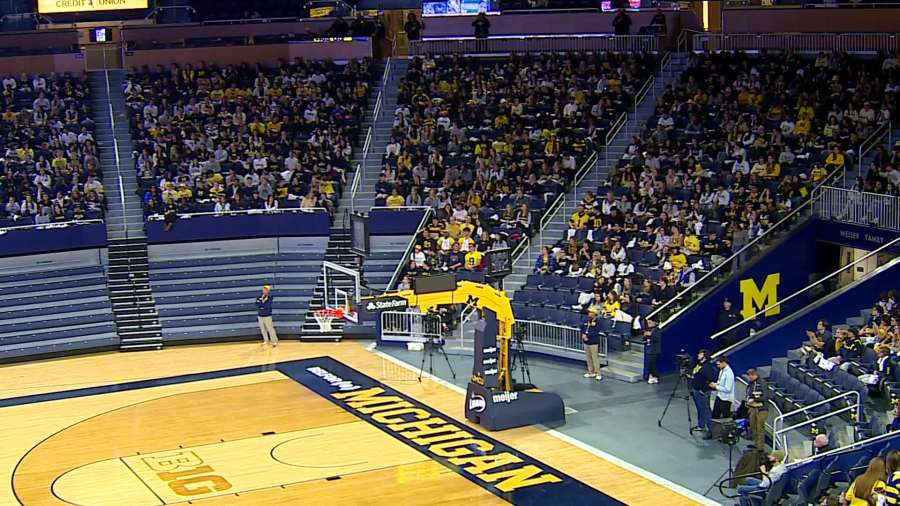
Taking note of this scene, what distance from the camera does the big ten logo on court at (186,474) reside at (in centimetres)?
1936

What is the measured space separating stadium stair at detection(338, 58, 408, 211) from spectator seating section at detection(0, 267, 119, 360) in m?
6.58

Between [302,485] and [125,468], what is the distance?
10.3ft

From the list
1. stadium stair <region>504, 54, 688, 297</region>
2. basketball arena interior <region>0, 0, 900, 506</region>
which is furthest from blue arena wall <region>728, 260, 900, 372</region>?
stadium stair <region>504, 54, 688, 297</region>

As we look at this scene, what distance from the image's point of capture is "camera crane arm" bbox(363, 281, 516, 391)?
69.3 feet

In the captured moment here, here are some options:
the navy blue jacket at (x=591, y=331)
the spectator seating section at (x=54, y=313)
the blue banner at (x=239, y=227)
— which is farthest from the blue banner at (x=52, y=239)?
the navy blue jacket at (x=591, y=331)

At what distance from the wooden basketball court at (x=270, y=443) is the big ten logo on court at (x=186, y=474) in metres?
0.03

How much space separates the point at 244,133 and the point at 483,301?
15.1 meters

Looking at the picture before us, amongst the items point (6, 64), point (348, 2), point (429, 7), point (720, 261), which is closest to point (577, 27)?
point (429, 7)

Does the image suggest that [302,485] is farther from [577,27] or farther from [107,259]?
[577,27]

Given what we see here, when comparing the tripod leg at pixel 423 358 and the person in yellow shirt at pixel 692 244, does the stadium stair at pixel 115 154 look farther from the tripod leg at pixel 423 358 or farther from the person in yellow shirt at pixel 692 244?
the person in yellow shirt at pixel 692 244

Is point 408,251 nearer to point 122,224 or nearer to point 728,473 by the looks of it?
point 122,224

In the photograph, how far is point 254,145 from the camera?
34281 millimetres

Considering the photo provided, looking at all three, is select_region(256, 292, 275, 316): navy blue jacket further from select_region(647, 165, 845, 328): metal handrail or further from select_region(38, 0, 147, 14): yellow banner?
select_region(647, 165, 845, 328): metal handrail

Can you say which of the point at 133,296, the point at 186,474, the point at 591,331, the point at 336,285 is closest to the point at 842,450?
the point at 591,331
